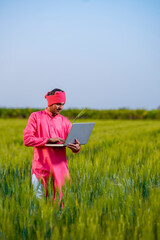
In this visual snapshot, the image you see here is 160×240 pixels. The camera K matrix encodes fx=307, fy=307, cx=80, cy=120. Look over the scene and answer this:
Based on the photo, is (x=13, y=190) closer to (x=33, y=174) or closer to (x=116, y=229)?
(x=33, y=174)

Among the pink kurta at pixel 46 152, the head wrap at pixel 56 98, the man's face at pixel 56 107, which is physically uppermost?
the head wrap at pixel 56 98

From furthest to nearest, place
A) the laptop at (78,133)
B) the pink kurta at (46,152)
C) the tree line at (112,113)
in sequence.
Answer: the tree line at (112,113)
the pink kurta at (46,152)
the laptop at (78,133)

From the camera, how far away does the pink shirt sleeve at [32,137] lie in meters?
2.35

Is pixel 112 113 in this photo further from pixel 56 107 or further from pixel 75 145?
pixel 75 145

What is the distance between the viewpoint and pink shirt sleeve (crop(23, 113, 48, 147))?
235 cm

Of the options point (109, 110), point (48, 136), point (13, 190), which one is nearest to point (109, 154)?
point (48, 136)

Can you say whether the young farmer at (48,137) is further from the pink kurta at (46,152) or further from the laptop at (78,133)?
the laptop at (78,133)

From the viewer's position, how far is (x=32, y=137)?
7.84 feet

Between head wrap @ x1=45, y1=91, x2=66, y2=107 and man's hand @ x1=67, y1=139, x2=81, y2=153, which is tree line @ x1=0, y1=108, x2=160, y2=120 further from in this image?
man's hand @ x1=67, y1=139, x2=81, y2=153

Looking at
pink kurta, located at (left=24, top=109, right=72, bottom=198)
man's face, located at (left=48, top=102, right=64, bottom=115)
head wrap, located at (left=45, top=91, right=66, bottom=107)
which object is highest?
head wrap, located at (left=45, top=91, right=66, bottom=107)

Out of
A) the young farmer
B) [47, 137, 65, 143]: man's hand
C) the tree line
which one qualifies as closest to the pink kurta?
the young farmer

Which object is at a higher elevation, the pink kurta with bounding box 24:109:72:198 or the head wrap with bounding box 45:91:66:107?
the head wrap with bounding box 45:91:66:107

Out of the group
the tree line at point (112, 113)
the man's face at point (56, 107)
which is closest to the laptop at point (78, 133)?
the man's face at point (56, 107)

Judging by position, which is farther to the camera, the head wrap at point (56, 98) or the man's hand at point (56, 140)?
the head wrap at point (56, 98)
